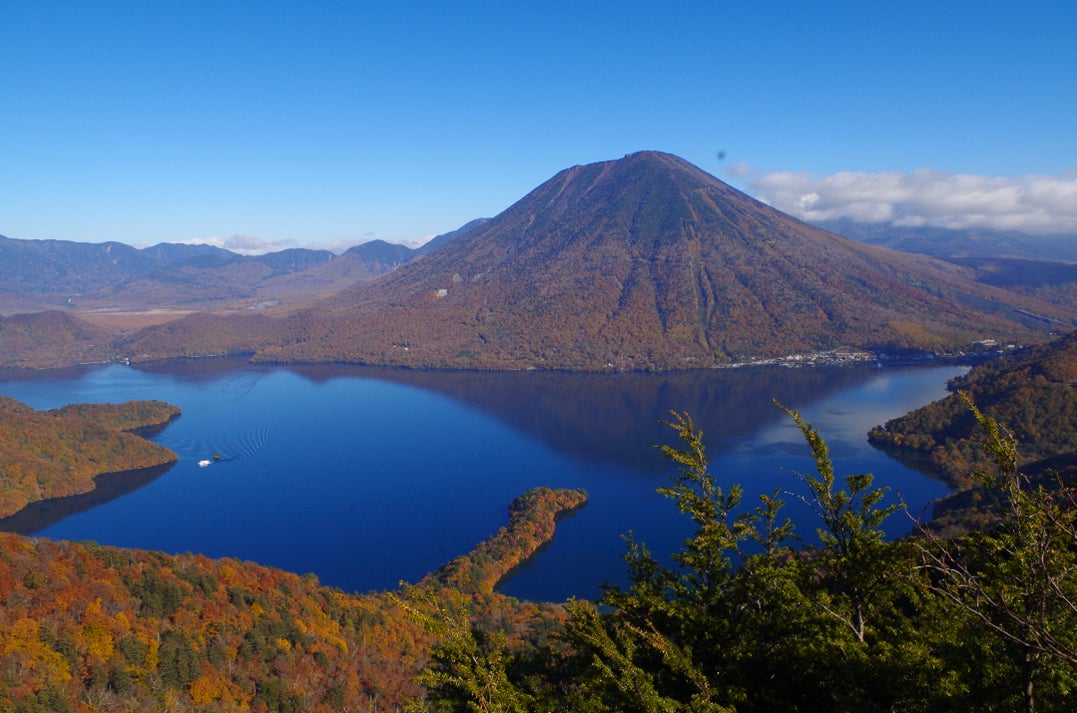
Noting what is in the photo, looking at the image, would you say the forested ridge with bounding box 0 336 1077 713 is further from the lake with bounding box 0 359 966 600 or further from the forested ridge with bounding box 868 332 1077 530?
the forested ridge with bounding box 868 332 1077 530

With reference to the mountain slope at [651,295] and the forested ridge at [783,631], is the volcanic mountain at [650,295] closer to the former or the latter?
the mountain slope at [651,295]

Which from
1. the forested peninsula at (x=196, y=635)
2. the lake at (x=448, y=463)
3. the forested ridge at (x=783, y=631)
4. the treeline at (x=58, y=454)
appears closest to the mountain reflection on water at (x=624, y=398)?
the lake at (x=448, y=463)

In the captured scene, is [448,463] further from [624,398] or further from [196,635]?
[196,635]

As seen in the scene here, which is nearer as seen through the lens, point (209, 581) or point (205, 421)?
point (209, 581)

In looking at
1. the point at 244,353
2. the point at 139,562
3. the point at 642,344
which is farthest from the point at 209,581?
the point at 244,353

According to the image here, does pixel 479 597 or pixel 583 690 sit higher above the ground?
pixel 583 690

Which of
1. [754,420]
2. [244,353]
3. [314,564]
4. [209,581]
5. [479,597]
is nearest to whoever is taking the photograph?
[209,581]

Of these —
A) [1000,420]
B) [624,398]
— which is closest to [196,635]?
[1000,420]

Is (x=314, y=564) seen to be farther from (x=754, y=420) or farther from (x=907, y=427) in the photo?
(x=907, y=427)
